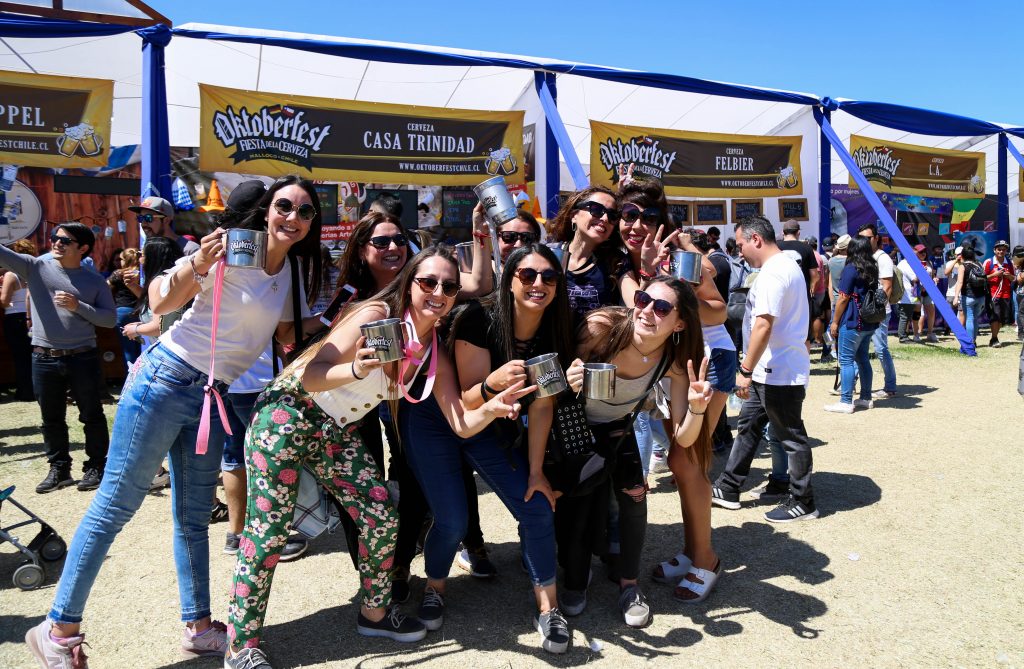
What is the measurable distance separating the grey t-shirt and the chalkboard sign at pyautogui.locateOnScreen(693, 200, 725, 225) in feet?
40.7

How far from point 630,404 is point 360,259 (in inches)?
58.8

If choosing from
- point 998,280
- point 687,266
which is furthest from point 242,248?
point 998,280

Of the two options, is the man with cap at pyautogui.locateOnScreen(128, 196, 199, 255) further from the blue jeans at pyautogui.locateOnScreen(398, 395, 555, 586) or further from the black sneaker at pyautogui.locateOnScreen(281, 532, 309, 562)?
the blue jeans at pyautogui.locateOnScreen(398, 395, 555, 586)

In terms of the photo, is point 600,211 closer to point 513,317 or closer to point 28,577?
point 513,317

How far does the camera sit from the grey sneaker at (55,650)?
2.50 m

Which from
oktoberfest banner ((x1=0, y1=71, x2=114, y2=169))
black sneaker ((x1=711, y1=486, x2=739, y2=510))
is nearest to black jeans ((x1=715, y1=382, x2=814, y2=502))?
black sneaker ((x1=711, y1=486, x2=739, y2=510))

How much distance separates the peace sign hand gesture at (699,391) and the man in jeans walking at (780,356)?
4.47 feet

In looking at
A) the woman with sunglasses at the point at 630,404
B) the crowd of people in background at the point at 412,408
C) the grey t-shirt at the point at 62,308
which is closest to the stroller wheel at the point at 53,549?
the crowd of people in background at the point at 412,408

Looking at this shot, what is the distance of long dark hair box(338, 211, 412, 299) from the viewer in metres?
3.34

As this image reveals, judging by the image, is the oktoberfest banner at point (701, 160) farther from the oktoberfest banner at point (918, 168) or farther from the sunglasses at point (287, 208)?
the sunglasses at point (287, 208)

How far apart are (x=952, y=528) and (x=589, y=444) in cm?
264

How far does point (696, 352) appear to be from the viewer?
3.11 meters

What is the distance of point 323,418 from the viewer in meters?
2.63

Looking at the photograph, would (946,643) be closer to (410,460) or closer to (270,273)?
(410,460)
